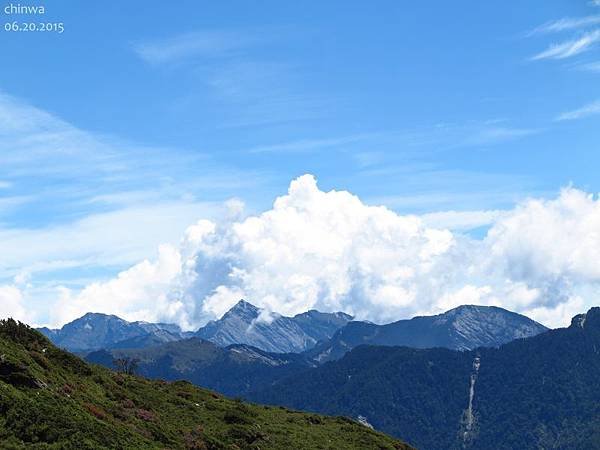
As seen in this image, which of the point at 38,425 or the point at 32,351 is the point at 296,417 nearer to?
the point at 32,351

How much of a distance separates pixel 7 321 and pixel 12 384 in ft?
74.9

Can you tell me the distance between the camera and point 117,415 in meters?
80.6

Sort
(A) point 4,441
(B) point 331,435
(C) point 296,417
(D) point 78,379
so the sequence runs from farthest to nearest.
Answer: (C) point 296,417 < (B) point 331,435 < (D) point 78,379 < (A) point 4,441

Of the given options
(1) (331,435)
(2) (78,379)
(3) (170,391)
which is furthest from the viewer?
(1) (331,435)

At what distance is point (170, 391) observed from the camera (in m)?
116

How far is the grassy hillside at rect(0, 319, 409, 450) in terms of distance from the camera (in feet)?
208

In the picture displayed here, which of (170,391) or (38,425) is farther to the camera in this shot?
(170,391)

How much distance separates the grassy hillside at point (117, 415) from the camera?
63375mm

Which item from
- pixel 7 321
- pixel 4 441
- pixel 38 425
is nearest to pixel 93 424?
pixel 38 425

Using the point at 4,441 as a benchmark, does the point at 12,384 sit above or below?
above

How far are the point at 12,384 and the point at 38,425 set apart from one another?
977cm

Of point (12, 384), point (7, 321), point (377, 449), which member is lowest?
point (377, 449)

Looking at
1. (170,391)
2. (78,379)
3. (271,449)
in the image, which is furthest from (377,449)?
(78,379)

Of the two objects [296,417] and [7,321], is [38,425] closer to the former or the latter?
[7,321]
